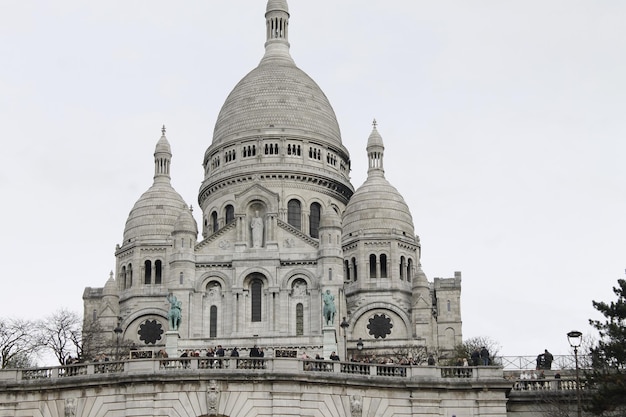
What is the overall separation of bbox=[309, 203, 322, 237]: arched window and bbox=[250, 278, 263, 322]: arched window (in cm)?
1409

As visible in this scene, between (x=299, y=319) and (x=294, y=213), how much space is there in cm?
1772

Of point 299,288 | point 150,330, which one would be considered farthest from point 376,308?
point 150,330

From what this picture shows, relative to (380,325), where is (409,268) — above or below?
above

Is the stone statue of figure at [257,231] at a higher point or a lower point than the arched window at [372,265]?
higher

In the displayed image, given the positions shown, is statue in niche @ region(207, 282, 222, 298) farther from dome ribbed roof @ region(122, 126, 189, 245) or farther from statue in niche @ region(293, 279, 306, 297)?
dome ribbed roof @ region(122, 126, 189, 245)

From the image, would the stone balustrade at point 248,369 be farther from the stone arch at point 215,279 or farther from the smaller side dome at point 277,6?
the smaller side dome at point 277,6

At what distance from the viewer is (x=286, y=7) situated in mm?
137750

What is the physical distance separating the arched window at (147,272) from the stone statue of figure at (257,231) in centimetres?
1287

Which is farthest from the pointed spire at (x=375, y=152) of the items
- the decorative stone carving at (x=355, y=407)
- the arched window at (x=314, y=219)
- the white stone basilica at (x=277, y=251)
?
the decorative stone carving at (x=355, y=407)

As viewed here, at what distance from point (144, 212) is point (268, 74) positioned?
18792 millimetres

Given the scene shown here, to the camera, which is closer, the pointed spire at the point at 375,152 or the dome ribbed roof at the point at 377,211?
the dome ribbed roof at the point at 377,211

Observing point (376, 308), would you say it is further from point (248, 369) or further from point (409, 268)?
point (248, 369)

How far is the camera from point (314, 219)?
12019cm

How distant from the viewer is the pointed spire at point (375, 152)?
122m
